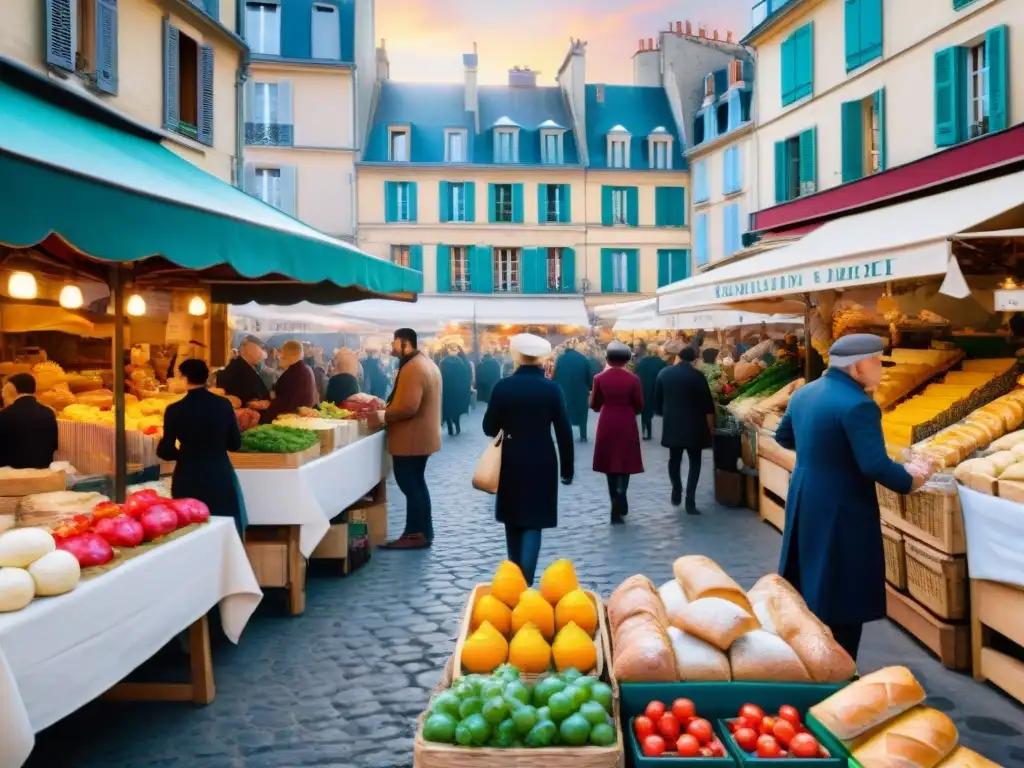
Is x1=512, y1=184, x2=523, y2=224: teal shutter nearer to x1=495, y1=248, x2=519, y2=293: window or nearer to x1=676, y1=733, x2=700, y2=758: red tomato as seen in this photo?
x1=495, y1=248, x2=519, y2=293: window

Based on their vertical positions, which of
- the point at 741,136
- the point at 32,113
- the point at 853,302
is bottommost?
the point at 853,302

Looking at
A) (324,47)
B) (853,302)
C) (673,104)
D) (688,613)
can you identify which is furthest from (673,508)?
(673,104)

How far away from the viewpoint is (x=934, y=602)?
4.89m

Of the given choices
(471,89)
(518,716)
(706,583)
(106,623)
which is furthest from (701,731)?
(471,89)

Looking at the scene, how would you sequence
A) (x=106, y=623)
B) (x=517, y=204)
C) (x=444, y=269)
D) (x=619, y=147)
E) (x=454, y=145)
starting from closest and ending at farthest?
(x=106, y=623) → (x=444, y=269) → (x=517, y=204) → (x=454, y=145) → (x=619, y=147)

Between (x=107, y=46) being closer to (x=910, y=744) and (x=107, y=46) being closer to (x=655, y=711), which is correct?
(x=655, y=711)

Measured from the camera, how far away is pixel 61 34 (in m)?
8.66

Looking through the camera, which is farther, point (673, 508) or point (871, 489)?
point (673, 508)

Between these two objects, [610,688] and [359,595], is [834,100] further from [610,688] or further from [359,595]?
[610,688]

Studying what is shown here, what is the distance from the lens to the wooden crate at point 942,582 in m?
4.75

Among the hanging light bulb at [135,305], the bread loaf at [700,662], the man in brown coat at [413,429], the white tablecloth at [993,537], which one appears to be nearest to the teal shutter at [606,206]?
the hanging light bulb at [135,305]

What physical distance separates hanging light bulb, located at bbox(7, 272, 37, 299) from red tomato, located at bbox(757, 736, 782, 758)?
6244 millimetres

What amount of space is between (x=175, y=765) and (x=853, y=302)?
7231mm

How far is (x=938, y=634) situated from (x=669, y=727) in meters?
2.78
